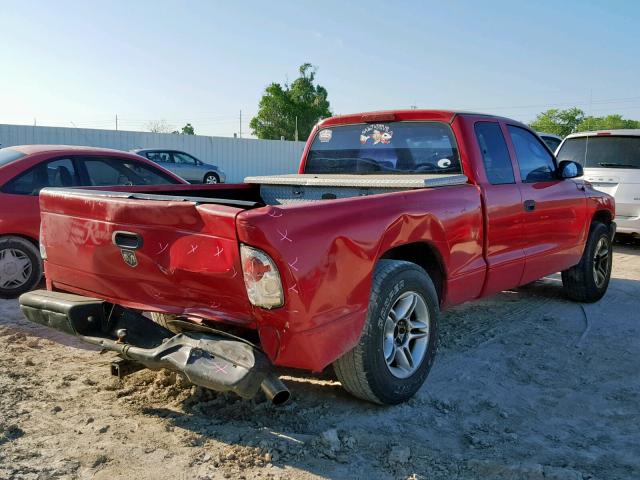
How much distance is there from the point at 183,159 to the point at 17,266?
53.3ft

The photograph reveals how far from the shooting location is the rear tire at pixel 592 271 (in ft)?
20.0

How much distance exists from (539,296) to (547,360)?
7.08 ft

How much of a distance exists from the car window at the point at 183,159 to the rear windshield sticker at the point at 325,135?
54.3 feet

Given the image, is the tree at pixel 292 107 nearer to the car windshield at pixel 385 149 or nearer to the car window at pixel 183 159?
the car window at pixel 183 159

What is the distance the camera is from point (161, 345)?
3.08 meters

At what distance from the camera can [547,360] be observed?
448 cm

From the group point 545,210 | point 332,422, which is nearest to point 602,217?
point 545,210

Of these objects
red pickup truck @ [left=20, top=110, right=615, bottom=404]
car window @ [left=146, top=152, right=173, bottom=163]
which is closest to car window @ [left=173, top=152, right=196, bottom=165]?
car window @ [left=146, top=152, right=173, bottom=163]

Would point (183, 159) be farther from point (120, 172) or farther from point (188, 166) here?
point (120, 172)

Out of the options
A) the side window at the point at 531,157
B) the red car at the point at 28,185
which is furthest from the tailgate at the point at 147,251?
the side window at the point at 531,157

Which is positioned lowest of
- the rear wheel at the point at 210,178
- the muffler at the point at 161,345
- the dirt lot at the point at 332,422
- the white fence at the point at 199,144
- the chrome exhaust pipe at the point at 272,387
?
the dirt lot at the point at 332,422

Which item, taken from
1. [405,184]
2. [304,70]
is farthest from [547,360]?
[304,70]

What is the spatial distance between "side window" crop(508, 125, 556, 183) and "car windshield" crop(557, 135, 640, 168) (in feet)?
15.1

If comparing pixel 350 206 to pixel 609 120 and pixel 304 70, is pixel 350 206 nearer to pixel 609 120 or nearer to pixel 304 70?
pixel 304 70
